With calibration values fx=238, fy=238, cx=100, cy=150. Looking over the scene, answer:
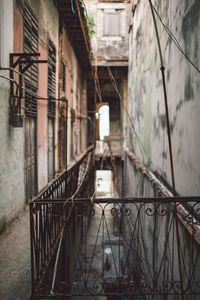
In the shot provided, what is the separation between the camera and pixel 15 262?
3801mm

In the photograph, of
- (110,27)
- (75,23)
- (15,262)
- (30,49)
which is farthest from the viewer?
(110,27)

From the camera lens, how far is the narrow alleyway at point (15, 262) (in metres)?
3.14

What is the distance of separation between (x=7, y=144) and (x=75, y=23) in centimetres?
756

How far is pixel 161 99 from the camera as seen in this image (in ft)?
17.2

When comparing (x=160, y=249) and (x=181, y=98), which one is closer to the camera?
(x=181, y=98)

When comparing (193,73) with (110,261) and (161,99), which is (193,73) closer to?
(161,99)

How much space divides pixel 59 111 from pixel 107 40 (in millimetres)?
8423

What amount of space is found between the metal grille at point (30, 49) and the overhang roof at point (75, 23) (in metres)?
1.49

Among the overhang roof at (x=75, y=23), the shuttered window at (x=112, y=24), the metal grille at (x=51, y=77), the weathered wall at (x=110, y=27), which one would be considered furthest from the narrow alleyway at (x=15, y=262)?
the shuttered window at (x=112, y=24)

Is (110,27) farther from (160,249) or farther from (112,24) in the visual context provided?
(160,249)

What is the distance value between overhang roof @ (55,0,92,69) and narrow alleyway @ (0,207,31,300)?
6.11m

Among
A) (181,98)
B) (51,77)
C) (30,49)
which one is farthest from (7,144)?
(51,77)

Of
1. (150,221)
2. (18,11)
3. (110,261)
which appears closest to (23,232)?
(150,221)

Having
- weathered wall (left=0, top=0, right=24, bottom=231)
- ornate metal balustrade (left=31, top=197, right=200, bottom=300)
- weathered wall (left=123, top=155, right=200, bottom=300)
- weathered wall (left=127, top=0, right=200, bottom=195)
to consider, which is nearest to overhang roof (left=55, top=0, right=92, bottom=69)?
weathered wall (left=0, top=0, right=24, bottom=231)
